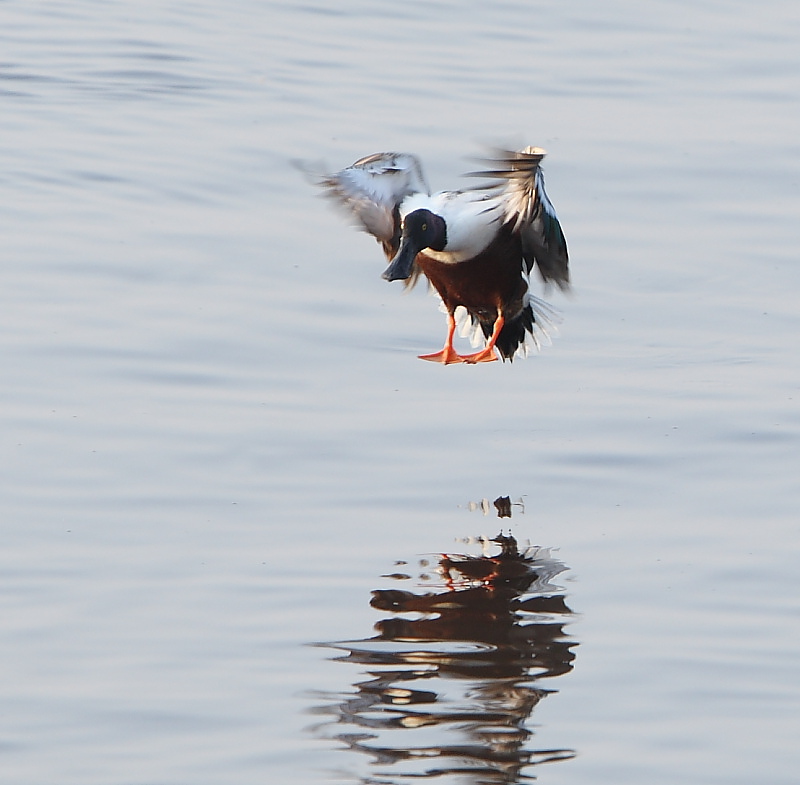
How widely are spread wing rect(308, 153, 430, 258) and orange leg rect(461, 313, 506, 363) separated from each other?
55cm

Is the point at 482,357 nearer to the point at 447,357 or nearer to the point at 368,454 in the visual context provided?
the point at 447,357

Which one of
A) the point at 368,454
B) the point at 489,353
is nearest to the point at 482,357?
the point at 489,353

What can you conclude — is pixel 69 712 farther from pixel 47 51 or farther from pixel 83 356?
pixel 47 51

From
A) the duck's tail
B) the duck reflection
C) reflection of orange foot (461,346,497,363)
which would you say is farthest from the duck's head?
the duck reflection

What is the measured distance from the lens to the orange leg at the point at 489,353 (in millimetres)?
6914

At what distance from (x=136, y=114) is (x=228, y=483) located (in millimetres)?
5889

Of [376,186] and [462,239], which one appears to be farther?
[376,186]

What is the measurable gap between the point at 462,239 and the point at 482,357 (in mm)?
523

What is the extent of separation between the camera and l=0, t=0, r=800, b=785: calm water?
4242 mm

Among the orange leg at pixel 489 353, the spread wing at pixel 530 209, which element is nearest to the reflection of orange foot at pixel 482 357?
the orange leg at pixel 489 353

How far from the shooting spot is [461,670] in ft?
14.9

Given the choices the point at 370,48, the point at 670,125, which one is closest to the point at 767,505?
the point at 670,125

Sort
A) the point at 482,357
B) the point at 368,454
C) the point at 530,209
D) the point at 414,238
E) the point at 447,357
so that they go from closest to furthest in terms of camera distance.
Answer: the point at 368,454
the point at 530,209
the point at 414,238
the point at 447,357
the point at 482,357

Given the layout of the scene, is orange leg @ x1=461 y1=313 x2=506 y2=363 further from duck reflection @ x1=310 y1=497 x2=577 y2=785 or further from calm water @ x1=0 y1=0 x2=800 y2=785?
duck reflection @ x1=310 y1=497 x2=577 y2=785
